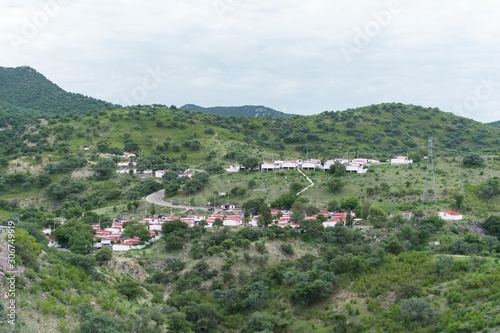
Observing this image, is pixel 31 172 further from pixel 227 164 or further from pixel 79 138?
pixel 227 164

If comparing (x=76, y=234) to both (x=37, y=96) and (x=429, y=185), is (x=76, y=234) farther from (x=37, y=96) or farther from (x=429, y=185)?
(x=37, y=96)

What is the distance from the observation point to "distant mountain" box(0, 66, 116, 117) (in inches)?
6147

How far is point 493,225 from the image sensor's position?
1909 inches

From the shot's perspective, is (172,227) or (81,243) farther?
(172,227)

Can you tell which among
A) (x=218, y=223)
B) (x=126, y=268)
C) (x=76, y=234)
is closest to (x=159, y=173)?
(x=218, y=223)

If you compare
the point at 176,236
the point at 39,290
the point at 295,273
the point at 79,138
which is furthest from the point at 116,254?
the point at 79,138

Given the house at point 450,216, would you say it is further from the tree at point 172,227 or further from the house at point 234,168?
the house at point 234,168

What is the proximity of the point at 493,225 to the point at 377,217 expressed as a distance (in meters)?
11.0

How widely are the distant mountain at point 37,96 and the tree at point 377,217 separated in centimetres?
11608

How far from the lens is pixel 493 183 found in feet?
193

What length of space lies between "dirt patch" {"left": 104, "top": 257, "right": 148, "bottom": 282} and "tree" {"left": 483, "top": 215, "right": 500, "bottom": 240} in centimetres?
3270

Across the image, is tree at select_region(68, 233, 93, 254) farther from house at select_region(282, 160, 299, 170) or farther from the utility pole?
the utility pole

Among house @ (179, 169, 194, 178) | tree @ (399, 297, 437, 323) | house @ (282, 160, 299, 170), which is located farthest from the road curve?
tree @ (399, 297, 437, 323)

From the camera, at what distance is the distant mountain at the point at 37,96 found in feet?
512
